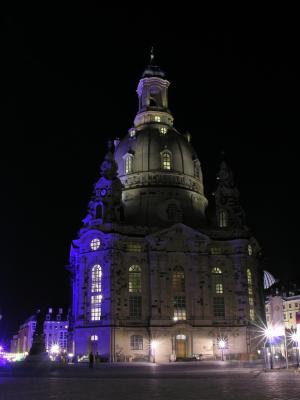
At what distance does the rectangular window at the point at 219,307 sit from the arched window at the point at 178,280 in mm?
5212

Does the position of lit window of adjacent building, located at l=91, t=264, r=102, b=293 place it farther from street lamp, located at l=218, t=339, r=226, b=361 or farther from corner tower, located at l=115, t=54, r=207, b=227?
street lamp, located at l=218, t=339, r=226, b=361

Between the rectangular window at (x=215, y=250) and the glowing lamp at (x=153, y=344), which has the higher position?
the rectangular window at (x=215, y=250)

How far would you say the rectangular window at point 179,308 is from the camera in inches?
2825

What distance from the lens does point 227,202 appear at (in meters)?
80.9

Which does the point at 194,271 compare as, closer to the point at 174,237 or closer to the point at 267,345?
the point at 174,237

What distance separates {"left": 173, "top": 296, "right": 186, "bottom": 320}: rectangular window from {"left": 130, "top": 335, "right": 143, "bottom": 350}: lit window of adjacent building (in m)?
6.01

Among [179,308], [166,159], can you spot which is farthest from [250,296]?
[166,159]

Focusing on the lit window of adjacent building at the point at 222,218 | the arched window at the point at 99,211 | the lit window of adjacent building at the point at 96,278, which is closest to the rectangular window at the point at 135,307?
the lit window of adjacent building at the point at 96,278

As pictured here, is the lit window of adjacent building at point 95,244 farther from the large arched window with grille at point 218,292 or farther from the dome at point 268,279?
the dome at point 268,279

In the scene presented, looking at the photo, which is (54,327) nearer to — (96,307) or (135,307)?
(96,307)

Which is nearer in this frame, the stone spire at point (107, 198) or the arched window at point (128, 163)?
the stone spire at point (107, 198)

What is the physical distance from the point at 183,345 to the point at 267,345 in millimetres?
30714

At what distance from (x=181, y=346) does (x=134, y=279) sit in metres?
11.4

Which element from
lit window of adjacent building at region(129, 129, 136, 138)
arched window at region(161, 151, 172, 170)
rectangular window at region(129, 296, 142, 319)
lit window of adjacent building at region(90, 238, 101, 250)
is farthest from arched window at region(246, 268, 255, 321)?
lit window of adjacent building at region(129, 129, 136, 138)
